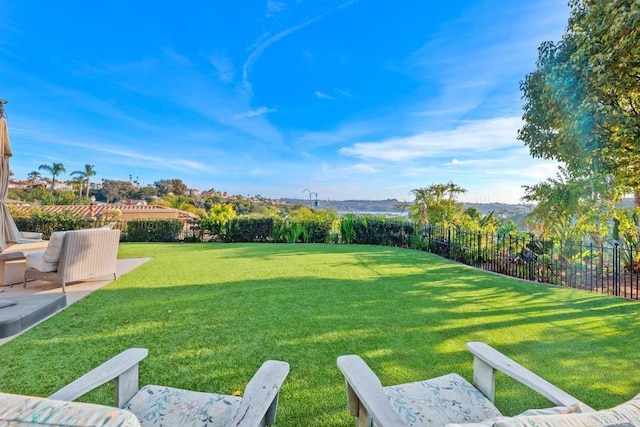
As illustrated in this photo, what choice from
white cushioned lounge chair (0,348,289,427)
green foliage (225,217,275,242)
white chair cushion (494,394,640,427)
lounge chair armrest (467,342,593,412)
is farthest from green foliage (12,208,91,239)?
white chair cushion (494,394,640,427)

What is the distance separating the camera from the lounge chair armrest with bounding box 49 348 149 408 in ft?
4.09

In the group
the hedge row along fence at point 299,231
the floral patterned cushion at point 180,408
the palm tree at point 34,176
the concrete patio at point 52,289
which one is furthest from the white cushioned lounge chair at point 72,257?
the palm tree at point 34,176

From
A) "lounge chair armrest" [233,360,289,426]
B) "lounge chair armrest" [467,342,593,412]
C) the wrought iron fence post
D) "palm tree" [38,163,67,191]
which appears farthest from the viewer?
"palm tree" [38,163,67,191]

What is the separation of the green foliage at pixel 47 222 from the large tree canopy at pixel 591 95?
15.9m

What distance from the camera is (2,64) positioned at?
33.4ft

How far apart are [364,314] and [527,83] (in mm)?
A: 5491

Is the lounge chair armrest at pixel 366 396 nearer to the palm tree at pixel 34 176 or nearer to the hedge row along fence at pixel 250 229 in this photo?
the hedge row along fence at pixel 250 229

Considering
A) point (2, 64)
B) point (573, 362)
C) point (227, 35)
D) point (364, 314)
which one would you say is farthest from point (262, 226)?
point (573, 362)

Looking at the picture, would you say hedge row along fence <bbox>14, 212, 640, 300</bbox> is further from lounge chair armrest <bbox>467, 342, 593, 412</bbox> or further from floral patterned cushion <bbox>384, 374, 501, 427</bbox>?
floral patterned cushion <bbox>384, 374, 501, 427</bbox>

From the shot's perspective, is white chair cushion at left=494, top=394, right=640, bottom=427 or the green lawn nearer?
white chair cushion at left=494, top=394, right=640, bottom=427

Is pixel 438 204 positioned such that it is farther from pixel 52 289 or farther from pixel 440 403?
pixel 52 289

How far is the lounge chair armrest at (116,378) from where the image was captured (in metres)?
1.25

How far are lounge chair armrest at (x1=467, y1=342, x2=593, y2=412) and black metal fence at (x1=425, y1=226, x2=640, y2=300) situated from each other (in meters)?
5.49

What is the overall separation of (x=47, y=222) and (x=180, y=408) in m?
15.2
